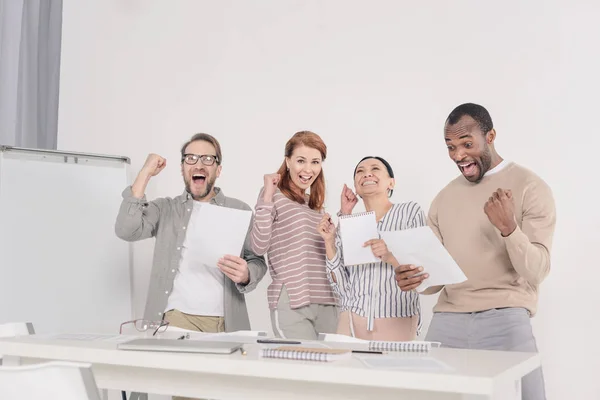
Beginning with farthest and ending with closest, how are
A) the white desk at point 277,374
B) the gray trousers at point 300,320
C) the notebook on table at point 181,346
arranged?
the gray trousers at point 300,320, the notebook on table at point 181,346, the white desk at point 277,374

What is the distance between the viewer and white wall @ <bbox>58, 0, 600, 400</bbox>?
133 inches

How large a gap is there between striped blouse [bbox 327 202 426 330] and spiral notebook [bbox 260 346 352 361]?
102 centimetres

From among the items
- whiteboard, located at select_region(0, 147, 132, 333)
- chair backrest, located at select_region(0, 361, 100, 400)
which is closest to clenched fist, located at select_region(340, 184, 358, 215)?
whiteboard, located at select_region(0, 147, 132, 333)

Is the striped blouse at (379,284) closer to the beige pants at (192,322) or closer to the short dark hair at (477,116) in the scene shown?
the short dark hair at (477,116)

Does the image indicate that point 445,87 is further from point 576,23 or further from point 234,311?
point 234,311

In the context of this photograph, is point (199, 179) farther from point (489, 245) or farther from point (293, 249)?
point (489, 245)

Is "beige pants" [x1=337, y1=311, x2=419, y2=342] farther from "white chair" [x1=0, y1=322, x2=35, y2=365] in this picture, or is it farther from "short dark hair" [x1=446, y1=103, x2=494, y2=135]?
"white chair" [x1=0, y1=322, x2=35, y2=365]

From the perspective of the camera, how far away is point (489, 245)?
264 cm

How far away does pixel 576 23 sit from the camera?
342cm

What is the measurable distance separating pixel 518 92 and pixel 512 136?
0.75 ft

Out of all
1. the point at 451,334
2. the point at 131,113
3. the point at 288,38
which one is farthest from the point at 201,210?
the point at 131,113

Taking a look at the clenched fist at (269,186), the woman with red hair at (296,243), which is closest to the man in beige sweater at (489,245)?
the woman with red hair at (296,243)

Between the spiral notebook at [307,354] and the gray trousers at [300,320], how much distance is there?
1188 mm

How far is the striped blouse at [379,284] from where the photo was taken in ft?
9.01
